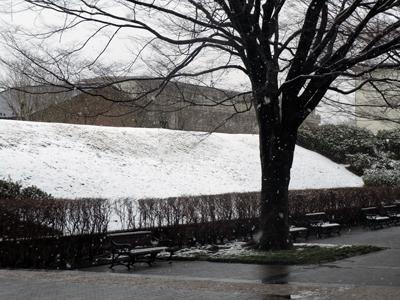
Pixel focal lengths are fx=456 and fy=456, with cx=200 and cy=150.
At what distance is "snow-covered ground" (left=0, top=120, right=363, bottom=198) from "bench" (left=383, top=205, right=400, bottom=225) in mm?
7291

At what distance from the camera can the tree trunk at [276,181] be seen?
11.6m

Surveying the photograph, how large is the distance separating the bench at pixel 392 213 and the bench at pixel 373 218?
26 cm

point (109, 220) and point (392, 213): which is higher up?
point (109, 220)

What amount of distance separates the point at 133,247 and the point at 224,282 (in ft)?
13.4

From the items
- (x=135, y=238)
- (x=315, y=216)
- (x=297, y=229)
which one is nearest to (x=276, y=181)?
(x=297, y=229)

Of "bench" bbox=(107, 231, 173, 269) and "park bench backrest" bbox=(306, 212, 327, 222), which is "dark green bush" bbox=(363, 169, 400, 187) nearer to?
"park bench backrest" bbox=(306, 212, 327, 222)

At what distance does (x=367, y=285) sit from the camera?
7281 mm

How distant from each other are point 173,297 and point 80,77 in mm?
6470

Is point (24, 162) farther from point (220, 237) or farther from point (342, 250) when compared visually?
point (342, 250)

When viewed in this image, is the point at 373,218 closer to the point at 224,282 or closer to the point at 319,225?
the point at 319,225

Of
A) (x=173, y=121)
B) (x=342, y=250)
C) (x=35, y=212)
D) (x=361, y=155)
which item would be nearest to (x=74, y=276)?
(x=35, y=212)

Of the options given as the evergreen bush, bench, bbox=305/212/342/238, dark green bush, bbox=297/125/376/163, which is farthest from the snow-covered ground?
bench, bbox=305/212/342/238

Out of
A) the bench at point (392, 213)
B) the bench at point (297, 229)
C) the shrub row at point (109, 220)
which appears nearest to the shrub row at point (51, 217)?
the shrub row at point (109, 220)

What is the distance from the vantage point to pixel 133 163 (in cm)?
2369
